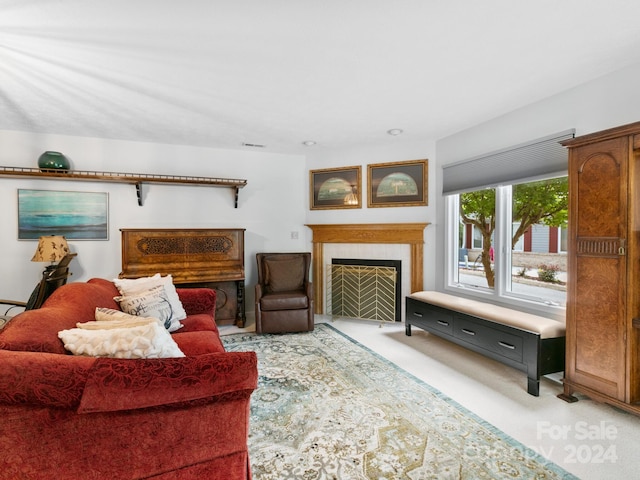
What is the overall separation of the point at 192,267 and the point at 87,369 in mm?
3147

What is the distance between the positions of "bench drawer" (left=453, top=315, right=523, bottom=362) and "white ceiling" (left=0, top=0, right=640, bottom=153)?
2.01m

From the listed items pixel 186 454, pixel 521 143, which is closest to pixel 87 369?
pixel 186 454

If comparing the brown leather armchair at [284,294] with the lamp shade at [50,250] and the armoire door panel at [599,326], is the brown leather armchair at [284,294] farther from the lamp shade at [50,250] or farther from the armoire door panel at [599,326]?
the armoire door panel at [599,326]

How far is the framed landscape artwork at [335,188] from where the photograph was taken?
15.7 ft

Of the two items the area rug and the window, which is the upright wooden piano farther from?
the window

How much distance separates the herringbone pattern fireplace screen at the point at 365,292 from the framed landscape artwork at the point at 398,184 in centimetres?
92

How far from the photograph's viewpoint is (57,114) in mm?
3361

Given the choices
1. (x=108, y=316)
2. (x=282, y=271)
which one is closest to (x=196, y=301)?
(x=108, y=316)

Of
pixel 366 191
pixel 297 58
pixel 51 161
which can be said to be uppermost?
pixel 297 58

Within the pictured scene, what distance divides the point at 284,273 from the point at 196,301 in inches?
59.6

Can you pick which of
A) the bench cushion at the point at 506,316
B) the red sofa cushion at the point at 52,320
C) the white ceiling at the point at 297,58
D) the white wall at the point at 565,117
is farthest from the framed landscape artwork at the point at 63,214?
the white wall at the point at 565,117

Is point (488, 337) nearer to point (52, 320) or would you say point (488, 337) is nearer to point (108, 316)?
point (108, 316)

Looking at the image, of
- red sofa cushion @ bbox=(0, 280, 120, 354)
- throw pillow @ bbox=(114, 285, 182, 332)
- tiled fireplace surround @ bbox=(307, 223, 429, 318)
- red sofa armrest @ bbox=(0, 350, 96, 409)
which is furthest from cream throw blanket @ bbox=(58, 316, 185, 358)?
tiled fireplace surround @ bbox=(307, 223, 429, 318)

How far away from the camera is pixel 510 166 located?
3318 millimetres
